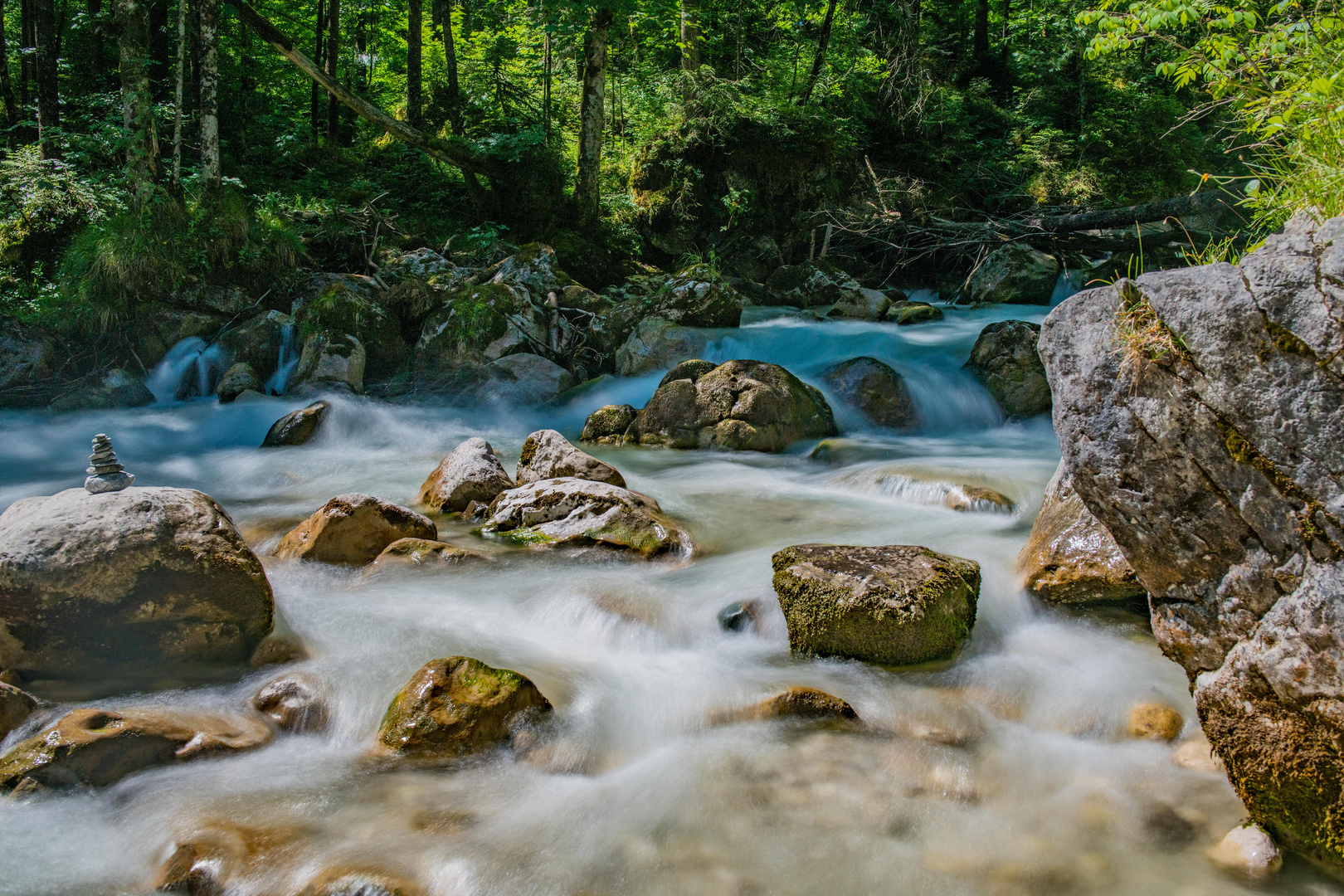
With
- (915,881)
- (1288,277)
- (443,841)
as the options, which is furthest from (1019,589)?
(443,841)

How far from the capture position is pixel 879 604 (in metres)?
4.21

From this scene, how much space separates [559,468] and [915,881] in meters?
4.90

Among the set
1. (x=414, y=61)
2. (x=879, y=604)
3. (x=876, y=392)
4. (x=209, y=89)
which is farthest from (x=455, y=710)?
(x=414, y=61)

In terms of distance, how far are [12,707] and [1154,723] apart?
198 inches

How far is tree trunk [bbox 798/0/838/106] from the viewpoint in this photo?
1750cm

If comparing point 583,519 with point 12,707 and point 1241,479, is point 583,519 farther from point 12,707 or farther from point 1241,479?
point 1241,479

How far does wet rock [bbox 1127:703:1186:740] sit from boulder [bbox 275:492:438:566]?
469cm

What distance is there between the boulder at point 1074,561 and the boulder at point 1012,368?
207 inches

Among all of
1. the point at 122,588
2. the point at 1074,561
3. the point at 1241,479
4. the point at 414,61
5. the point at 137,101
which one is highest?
the point at 414,61

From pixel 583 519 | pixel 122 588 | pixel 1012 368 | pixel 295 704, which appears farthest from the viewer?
pixel 1012 368

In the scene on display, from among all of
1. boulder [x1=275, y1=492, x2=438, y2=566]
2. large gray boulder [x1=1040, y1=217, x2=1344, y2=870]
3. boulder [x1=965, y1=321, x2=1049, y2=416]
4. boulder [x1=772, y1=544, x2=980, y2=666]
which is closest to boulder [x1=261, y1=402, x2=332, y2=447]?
boulder [x1=275, y1=492, x2=438, y2=566]

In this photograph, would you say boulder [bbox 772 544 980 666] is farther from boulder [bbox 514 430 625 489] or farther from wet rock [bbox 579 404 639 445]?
wet rock [bbox 579 404 639 445]

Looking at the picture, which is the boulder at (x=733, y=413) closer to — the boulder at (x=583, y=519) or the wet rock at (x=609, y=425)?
the wet rock at (x=609, y=425)

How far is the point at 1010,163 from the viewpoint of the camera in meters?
18.5
